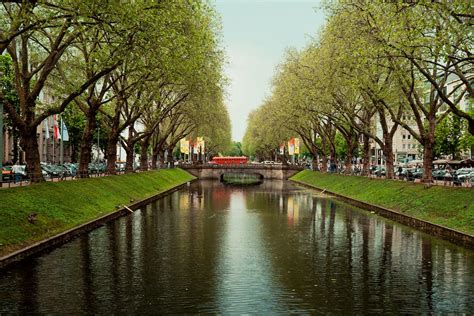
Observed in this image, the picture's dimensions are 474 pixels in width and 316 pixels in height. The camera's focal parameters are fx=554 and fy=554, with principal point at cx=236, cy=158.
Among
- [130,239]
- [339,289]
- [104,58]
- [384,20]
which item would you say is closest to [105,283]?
[339,289]

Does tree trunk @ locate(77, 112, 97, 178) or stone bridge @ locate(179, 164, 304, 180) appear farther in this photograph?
stone bridge @ locate(179, 164, 304, 180)

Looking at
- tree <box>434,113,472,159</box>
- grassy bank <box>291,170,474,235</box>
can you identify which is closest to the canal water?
grassy bank <box>291,170,474,235</box>

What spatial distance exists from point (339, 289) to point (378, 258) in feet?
20.0

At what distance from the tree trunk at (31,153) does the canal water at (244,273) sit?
Answer: 270 inches

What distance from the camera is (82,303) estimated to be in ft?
48.3

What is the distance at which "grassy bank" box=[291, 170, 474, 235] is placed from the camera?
29920 mm

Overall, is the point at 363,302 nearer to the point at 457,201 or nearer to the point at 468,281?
the point at 468,281

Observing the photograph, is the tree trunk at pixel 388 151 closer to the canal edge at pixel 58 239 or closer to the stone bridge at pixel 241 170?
the canal edge at pixel 58 239

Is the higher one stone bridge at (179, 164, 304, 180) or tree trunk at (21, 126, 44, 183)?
tree trunk at (21, 126, 44, 183)

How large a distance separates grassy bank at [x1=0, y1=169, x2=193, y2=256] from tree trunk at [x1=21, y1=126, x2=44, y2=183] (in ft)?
2.93

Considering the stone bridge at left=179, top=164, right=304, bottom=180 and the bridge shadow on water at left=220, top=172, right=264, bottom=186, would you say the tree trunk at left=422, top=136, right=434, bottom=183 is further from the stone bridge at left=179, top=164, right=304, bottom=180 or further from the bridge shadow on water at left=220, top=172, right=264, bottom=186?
the stone bridge at left=179, top=164, right=304, bottom=180

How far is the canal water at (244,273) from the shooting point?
48.4 ft

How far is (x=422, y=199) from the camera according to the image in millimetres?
37469

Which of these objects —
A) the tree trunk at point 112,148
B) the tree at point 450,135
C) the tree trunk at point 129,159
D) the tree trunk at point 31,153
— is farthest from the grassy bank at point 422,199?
the tree at point 450,135
